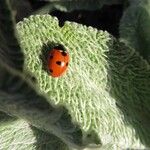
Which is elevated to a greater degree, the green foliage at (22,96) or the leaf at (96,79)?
the leaf at (96,79)

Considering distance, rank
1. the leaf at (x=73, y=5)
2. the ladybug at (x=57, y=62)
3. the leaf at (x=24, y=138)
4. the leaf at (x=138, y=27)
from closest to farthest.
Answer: the ladybug at (x=57, y=62) < the leaf at (x=24, y=138) < the leaf at (x=138, y=27) < the leaf at (x=73, y=5)

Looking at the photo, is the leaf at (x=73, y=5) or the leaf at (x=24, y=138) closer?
the leaf at (x=24, y=138)

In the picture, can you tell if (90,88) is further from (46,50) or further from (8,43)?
(8,43)

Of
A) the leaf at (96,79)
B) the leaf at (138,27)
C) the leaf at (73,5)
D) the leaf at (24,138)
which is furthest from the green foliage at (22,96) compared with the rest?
the leaf at (73,5)

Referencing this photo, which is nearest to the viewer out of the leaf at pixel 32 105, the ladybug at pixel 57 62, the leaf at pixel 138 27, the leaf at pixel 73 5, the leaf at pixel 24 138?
the leaf at pixel 32 105

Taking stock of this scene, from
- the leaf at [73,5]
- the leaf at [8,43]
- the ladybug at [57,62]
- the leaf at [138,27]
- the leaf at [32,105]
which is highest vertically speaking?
the leaf at [73,5]

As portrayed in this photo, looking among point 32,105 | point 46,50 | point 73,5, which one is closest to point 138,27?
point 73,5

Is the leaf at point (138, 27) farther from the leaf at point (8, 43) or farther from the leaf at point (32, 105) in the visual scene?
the leaf at point (8, 43)

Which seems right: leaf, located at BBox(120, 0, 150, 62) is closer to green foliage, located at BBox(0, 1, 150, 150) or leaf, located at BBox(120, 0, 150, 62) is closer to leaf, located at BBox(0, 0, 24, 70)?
green foliage, located at BBox(0, 1, 150, 150)
